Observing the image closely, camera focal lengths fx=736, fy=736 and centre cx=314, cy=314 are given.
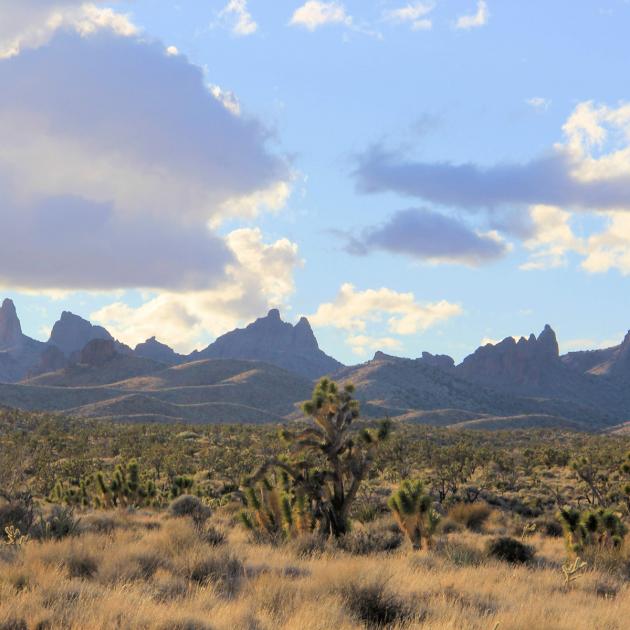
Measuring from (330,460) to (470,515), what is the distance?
31.4 feet

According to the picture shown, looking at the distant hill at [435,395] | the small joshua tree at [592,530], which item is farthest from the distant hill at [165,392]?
the small joshua tree at [592,530]

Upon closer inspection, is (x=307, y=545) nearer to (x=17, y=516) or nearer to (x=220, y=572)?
(x=220, y=572)

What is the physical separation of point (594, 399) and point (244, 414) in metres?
112

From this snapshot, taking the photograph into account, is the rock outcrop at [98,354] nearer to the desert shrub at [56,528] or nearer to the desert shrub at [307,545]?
the desert shrub at [56,528]

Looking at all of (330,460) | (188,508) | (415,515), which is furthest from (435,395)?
(415,515)

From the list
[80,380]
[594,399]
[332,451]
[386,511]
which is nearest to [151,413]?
[80,380]

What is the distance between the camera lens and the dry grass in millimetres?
6973

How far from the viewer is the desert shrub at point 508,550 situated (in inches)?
588

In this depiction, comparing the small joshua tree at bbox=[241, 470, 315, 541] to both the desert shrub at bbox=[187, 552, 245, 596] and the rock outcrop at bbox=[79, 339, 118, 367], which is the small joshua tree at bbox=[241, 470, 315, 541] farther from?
the rock outcrop at bbox=[79, 339, 118, 367]

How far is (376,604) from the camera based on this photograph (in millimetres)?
8180

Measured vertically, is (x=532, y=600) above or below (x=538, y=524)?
above

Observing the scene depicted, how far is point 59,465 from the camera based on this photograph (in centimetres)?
4228

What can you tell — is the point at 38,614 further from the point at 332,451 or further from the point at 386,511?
the point at 386,511

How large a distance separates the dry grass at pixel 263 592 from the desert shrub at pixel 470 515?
36.8ft
